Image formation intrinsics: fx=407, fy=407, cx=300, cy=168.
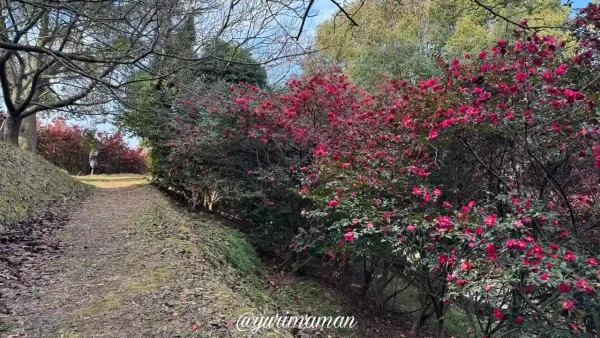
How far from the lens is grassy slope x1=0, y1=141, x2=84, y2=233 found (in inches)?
219

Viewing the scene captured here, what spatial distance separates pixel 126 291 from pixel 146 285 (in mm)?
164

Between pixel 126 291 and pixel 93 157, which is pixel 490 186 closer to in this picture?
pixel 126 291

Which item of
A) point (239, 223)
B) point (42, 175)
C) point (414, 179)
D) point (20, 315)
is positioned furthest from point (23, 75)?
point (414, 179)

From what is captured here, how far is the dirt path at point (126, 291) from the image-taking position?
2588mm

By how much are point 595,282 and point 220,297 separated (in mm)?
2479

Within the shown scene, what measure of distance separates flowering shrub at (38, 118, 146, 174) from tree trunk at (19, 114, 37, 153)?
3.55 m

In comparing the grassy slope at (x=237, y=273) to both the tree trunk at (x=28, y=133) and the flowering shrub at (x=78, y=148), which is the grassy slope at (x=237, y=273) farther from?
the flowering shrub at (x=78, y=148)

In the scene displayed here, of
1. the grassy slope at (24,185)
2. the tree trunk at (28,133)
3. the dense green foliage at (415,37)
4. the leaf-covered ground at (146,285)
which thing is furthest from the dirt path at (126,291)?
the tree trunk at (28,133)

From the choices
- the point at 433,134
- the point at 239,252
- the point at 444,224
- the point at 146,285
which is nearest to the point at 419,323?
the point at 239,252

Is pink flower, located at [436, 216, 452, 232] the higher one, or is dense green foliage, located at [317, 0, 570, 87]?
dense green foliage, located at [317, 0, 570, 87]

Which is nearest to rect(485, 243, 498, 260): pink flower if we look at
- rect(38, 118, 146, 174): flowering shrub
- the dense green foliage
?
the dense green foliage

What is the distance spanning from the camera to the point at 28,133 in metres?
11.7

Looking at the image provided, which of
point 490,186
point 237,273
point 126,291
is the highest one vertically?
point 490,186

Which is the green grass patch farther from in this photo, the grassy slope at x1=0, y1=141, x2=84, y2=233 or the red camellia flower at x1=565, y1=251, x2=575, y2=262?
the red camellia flower at x1=565, y1=251, x2=575, y2=262
